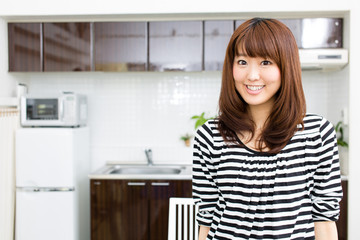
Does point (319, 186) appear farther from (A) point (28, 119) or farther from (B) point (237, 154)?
(A) point (28, 119)

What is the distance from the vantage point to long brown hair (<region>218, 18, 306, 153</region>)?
95 centimetres

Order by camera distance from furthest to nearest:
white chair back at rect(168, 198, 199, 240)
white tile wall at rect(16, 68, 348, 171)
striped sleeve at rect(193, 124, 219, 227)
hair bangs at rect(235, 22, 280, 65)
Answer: white tile wall at rect(16, 68, 348, 171) → white chair back at rect(168, 198, 199, 240) → striped sleeve at rect(193, 124, 219, 227) → hair bangs at rect(235, 22, 280, 65)

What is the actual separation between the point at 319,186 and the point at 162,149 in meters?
2.65

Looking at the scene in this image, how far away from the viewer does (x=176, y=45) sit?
3.16m

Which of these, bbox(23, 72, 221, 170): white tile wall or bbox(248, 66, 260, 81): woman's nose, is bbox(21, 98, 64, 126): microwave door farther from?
bbox(248, 66, 260, 81): woman's nose

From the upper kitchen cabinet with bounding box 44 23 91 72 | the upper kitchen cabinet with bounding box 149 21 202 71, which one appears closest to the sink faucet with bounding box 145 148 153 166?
the upper kitchen cabinet with bounding box 149 21 202 71

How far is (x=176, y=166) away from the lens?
3.50m

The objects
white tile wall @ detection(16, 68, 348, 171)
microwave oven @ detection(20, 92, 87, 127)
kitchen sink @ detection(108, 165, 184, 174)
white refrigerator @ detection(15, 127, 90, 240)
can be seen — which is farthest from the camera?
white tile wall @ detection(16, 68, 348, 171)

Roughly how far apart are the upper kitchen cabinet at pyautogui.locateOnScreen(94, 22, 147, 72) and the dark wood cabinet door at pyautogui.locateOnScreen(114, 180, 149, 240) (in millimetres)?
1005

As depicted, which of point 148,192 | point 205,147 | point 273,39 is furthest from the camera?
point 148,192

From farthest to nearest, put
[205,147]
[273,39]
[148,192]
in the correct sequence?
[148,192]
[205,147]
[273,39]

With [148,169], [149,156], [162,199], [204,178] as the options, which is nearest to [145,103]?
[149,156]

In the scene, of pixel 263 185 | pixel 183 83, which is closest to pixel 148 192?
pixel 183 83

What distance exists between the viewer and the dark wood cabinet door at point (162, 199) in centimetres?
301
